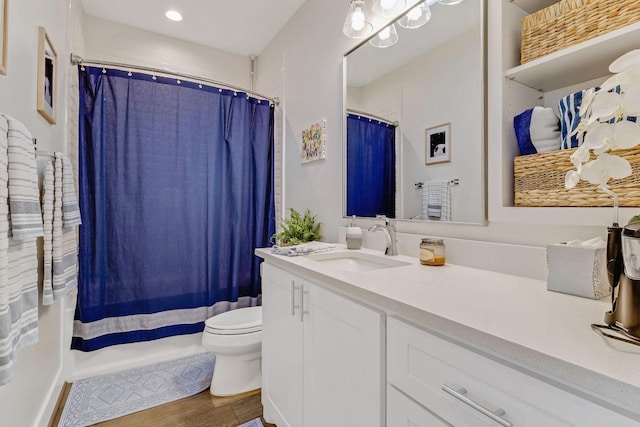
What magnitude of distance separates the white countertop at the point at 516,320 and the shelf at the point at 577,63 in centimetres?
64

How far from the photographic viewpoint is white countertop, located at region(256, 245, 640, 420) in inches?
17.5

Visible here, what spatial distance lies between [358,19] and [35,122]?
163 cm

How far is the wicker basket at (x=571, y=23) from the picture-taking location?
744mm

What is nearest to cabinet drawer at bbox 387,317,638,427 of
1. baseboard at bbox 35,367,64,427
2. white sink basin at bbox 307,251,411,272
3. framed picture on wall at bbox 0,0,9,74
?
white sink basin at bbox 307,251,411,272

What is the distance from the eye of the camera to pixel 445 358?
0.66 meters

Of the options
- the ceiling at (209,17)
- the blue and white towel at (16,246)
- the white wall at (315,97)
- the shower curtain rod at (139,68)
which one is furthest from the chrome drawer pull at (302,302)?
the ceiling at (209,17)

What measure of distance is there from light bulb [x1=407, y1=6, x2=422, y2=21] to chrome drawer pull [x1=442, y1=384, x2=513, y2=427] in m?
1.53

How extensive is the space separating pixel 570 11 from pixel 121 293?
2686 mm

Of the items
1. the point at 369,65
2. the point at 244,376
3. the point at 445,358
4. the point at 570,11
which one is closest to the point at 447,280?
the point at 445,358

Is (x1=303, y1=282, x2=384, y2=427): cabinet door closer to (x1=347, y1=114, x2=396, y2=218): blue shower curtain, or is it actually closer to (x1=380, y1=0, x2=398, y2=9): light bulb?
(x1=347, y1=114, x2=396, y2=218): blue shower curtain

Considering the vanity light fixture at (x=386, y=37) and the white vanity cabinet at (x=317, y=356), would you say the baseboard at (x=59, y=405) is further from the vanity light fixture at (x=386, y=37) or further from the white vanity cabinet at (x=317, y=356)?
the vanity light fixture at (x=386, y=37)

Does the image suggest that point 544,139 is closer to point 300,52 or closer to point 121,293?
point 300,52

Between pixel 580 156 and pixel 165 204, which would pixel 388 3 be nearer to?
pixel 580 156

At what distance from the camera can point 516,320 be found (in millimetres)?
628
